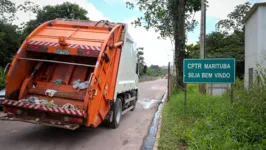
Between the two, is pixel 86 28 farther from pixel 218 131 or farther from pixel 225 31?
pixel 225 31

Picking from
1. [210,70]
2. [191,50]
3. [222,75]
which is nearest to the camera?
[222,75]

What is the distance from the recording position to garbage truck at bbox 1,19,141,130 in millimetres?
5707

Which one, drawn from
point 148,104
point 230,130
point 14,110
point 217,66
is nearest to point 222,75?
point 217,66

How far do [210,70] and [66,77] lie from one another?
15.3 ft

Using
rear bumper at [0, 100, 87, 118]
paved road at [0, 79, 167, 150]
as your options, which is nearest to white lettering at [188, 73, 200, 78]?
paved road at [0, 79, 167, 150]

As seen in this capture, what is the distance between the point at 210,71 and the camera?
8461 mm

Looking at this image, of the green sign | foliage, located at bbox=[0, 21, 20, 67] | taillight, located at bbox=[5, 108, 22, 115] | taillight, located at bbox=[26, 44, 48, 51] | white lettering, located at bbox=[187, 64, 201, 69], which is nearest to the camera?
taillight, located at bbox=[5, 108, 22, 115]

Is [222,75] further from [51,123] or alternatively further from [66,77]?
[51,123]

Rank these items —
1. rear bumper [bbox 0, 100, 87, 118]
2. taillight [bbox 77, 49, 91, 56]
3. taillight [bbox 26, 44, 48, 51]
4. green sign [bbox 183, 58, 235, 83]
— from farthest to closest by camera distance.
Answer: green sign [bbox 183, 58, 235, 83], taillight [bbox 26, 44, 48, 51], taillight [bbox 77, 49, 91, 56], rear bumper [bbox 0, 100, 87, 118]

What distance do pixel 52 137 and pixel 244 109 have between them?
4.71 metres

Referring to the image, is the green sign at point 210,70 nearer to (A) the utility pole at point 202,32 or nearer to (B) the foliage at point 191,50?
(A) the utility pole at point 202,32

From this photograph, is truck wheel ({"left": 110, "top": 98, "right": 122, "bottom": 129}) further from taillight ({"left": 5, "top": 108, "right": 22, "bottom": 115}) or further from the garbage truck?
taillight ({"left": 5, "top": 108, "right": 22, "bottom": 115})

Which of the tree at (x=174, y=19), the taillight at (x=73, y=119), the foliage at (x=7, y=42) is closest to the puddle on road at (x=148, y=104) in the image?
the tree at (x=174, y=19)

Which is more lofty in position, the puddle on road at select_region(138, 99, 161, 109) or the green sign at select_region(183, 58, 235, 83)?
the green sign at select_region(183, 58, 235, 83)
